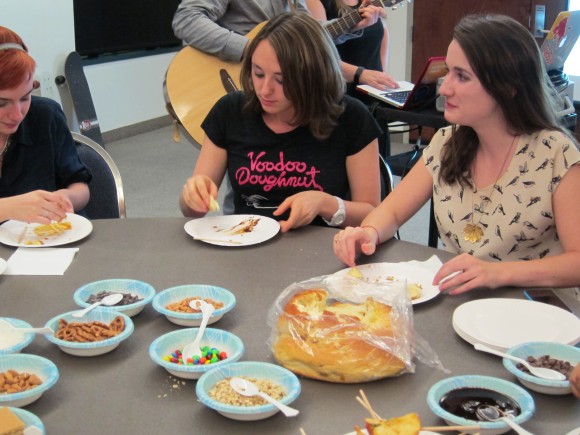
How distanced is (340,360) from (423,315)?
11.5 inches

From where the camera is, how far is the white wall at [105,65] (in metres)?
4.95

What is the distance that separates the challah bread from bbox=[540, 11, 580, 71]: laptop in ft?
6.31

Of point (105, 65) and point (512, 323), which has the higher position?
point (512, 323)

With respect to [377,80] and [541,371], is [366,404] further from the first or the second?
[377,80]

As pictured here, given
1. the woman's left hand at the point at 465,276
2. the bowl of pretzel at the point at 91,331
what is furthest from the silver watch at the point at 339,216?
the bowl of pretzel at the point at 91,331

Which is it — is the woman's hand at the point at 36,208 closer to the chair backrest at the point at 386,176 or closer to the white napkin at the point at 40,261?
the white napkin at the point at 40,261

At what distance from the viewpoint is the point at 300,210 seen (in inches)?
68.3

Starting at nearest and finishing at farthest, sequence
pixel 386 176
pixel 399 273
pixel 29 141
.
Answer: pixel 399 273 → pixel 29 141 → pixel 386 176

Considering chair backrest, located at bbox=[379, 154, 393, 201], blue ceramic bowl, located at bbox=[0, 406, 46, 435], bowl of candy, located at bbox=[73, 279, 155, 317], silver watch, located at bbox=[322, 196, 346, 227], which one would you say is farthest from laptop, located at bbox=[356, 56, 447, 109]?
blue ceramic bowl, located at bbox=[0, 406, 46, 435]

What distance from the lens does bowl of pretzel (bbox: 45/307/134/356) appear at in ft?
3.87

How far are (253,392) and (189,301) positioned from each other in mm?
352

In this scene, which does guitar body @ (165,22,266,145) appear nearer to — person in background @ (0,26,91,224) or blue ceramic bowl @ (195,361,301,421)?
person in background @ (0,26,91,224)

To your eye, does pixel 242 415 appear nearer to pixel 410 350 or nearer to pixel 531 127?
pixel 410 350

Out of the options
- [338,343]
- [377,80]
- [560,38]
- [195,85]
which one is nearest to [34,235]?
[338,343]
